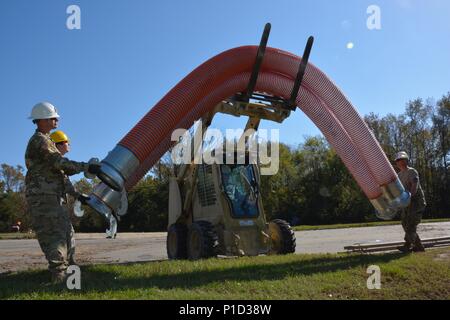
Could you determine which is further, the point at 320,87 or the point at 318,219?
the point at 318,219

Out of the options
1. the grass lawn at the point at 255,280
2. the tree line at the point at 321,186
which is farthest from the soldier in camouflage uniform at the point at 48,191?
the tree line at the point at 321,186

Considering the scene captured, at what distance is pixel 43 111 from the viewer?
6.86m

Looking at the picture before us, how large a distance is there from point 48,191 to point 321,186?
2155 inches

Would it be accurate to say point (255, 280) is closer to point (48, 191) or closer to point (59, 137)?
point (48, 191)

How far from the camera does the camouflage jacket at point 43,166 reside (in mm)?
6594

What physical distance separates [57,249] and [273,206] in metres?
49.0

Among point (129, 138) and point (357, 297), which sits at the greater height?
point (129, 138)

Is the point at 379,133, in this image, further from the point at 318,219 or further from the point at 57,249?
the point at 57,249

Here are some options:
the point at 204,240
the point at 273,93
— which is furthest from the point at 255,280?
the point at 273,93

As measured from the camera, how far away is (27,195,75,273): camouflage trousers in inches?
255

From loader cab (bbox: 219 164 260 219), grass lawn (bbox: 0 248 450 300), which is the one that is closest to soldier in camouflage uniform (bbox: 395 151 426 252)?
grass lawn (bbox: 0 248 450 300)

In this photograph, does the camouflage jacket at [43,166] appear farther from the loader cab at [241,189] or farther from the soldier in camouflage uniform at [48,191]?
the loader cab at [241,189]
